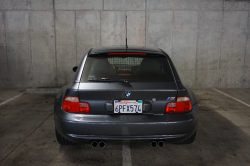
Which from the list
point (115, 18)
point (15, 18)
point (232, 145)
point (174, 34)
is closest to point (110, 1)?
point (115, 18)

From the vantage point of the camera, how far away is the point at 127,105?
8.61ft

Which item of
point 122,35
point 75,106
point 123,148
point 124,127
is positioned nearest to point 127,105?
point 124,127

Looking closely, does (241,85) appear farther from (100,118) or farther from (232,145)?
(100,118)

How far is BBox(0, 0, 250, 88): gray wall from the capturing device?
8.37m

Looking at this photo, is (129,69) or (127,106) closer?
(127,106)

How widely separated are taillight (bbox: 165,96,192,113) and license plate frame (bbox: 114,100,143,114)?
334 mm

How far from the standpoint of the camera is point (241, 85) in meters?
8.77

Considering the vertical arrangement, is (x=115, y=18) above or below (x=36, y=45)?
above

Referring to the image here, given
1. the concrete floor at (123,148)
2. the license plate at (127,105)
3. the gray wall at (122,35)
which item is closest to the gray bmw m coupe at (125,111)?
the license plate at (127,105)

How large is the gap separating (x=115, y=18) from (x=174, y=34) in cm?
217

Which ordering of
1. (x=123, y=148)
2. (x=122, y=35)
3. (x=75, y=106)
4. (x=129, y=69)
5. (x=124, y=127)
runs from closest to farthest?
(x=124, y=127), (x=75, y=106), (x=129, y=69), (x=123, y=148), (x=122, y=35)

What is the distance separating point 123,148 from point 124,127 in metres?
0.87

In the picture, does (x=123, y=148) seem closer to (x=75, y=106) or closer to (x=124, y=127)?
(x=124, y=127)

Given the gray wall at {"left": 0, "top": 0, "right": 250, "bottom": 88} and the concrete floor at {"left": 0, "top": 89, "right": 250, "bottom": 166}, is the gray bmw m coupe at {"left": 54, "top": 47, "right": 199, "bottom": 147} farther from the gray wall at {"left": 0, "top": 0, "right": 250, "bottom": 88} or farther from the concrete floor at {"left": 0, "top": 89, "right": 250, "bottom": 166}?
the gray wall at {"left": 0, "top": 0, "right": 250, "bottom": 88}
